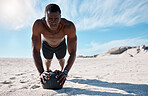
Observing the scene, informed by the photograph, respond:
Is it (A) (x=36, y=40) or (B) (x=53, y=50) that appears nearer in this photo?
(A) (x=36, y=40)

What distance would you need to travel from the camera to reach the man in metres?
2.11

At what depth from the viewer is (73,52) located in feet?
8.08

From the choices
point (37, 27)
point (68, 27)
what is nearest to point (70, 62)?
point (68, 27)

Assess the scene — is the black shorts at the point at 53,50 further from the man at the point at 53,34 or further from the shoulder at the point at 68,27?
the shoulder at the point at 68,27

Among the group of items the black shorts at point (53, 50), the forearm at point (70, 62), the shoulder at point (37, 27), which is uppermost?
the shoulder at point (37, 27)

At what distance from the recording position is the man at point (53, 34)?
6.91 ft

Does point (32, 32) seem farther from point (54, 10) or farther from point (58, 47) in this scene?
point (58, 47)

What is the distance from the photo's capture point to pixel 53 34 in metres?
2.68

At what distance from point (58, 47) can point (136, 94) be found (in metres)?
2.19

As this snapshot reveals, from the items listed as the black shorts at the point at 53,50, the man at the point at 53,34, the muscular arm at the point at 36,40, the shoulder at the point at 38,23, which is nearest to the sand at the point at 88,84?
the man at the point at 53,34

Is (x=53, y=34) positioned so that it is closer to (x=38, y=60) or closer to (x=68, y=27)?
(x=68, y=27)

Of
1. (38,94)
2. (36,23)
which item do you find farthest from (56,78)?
(36,23)

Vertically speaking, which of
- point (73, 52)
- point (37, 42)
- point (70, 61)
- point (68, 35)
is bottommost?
point (70, 61)

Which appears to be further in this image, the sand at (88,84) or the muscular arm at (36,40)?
the muscular arm at (36,40)
